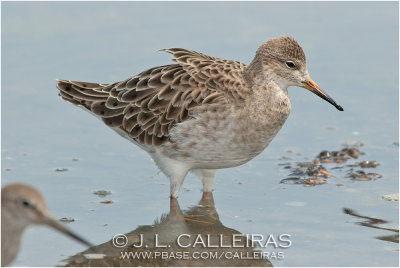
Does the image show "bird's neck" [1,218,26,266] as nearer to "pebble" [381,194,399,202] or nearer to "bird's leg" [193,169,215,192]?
"bird's leg" [193,169,215,192]

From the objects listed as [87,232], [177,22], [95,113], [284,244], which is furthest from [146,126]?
[177,22]

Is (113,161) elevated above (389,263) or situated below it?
above

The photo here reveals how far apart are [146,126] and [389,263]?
411 cm

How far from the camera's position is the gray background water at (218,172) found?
37.8ft

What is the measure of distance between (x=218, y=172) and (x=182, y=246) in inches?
104

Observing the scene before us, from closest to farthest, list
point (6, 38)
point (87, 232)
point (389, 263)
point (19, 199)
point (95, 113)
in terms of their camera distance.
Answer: point (19, 199) < point (389, 263) < point (87, 232) < point (95, 113) < point (6, 38)

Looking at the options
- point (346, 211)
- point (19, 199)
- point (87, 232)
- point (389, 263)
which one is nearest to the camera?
point (19, 199)

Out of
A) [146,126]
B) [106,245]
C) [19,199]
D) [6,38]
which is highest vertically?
[6,38]

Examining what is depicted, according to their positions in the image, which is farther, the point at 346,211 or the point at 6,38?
the point at 6,38

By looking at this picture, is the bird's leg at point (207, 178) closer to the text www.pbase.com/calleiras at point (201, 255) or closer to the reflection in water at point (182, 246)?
the reflection in water at point (182, 246)

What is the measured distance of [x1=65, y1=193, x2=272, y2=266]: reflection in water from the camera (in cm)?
1072

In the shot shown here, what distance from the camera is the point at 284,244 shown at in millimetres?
11062

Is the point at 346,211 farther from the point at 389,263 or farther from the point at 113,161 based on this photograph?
the point at 113,161

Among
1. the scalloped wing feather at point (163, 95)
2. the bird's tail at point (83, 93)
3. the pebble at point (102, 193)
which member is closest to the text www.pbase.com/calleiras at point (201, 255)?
the pebble at point (102, 193)
